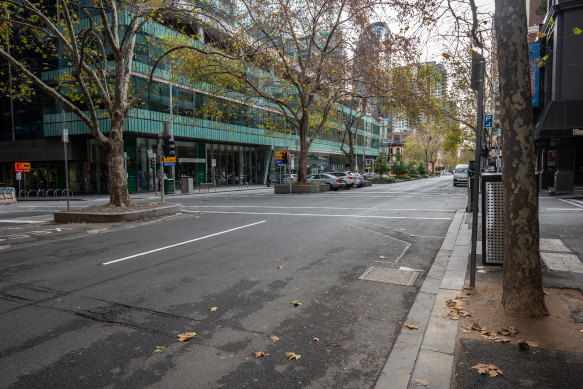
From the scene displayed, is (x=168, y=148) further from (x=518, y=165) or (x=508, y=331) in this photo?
(x=508, y=331)

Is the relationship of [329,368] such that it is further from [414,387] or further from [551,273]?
[551,273]

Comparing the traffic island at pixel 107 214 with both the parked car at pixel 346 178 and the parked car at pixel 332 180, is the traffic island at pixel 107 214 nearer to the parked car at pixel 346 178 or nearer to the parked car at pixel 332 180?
the parked car at pixel 332 180

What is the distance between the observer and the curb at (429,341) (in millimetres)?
3000

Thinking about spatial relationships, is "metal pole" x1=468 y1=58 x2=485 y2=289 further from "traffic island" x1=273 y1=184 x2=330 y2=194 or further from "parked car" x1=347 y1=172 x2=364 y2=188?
"parked car" x1=347 y1=172 x2=364 y2=188

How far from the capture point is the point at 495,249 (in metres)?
6.01

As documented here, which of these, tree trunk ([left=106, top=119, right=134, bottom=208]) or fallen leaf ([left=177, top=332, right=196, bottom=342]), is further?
tree trunk ([left=106, top=119, right=134, bottom=208])

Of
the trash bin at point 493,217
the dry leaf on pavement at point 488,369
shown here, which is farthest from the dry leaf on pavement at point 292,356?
the trash bin at point 493,217

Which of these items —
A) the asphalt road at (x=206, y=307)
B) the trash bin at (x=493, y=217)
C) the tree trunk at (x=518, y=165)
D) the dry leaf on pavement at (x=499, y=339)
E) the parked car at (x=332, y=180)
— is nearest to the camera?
the asphalt road at (x=206, y=307)

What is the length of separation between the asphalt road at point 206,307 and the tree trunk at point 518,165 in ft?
4.29

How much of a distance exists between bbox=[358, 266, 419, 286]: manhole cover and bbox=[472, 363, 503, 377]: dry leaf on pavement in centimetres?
235

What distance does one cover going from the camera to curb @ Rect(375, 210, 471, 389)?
3.00 m

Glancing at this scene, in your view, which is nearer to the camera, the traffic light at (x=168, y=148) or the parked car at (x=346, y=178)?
the traffic light at (x=168, y=148)

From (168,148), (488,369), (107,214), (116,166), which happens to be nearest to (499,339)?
(488,369)

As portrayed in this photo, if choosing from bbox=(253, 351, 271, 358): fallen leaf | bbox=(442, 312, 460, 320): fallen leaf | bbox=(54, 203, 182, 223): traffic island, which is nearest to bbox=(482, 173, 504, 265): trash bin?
bbox=(442, 312, 460, 320): fallen leaf
